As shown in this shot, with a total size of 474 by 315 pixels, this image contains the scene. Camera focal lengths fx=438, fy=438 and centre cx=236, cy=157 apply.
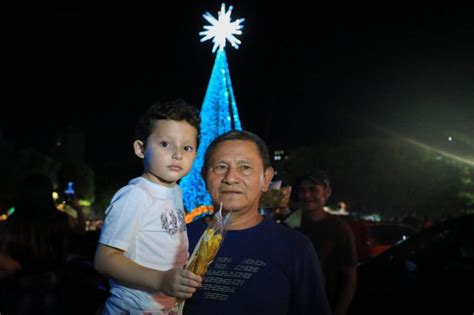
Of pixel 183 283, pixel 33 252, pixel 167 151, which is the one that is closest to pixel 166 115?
pixel 167 151

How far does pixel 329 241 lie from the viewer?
448 centimetres

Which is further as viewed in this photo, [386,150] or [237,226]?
[386,150]

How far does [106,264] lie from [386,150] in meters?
34.8

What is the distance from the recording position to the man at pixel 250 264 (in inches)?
86.7

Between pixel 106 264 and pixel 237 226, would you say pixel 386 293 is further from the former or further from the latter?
pixel 106 264

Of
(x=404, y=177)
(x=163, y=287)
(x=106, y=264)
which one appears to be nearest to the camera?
(x=163, y=287)

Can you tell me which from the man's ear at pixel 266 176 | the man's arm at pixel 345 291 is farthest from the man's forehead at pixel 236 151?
the man's arm at pixel 345 291

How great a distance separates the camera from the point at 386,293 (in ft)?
15.0

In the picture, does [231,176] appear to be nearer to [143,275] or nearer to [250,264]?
[250,264]

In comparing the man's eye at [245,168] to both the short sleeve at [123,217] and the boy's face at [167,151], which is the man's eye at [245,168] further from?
the short sleeve at [123,217]

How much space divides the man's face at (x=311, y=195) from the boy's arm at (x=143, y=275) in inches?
119

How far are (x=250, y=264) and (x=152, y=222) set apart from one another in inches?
21.5

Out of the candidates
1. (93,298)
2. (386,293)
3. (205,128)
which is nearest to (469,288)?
(386,293)

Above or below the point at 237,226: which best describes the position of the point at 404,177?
above
